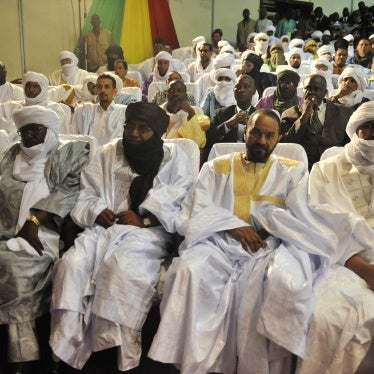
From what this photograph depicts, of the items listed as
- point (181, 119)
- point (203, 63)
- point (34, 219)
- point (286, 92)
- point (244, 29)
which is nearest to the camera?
point (34, 219)

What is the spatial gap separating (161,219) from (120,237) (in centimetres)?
27

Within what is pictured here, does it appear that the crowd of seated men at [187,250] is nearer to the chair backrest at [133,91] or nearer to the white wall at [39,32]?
the chair backrest at [133,91]

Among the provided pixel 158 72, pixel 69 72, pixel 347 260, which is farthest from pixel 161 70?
pixel 347 260

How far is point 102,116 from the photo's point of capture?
567 centimetres

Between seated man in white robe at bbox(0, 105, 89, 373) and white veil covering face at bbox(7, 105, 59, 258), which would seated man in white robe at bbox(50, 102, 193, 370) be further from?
white veil covering face at bbox(7, 105, 59, 258)

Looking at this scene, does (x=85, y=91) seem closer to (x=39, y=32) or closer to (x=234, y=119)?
(x=234, y=119)

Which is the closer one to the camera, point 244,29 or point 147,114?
point 147,114

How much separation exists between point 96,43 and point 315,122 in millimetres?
7413

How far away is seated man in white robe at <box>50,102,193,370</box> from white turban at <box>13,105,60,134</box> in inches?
15.4

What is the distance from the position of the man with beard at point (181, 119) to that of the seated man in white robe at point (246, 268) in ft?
6.31

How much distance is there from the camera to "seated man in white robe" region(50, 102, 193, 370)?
2.72m

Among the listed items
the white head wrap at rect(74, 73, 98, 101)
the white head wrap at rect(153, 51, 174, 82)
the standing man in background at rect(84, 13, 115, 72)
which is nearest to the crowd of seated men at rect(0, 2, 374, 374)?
the white head wrap at rect(74, 73, 98, 101)

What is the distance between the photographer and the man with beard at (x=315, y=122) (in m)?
4.52

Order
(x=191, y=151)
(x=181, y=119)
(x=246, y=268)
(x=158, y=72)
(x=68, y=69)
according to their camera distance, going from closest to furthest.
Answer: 1. (x=246, y=268)
2. (x=191, y=151)
3. (x=181, y=119)
4. (x=158, y=72)
5. (x=68, y=69)
